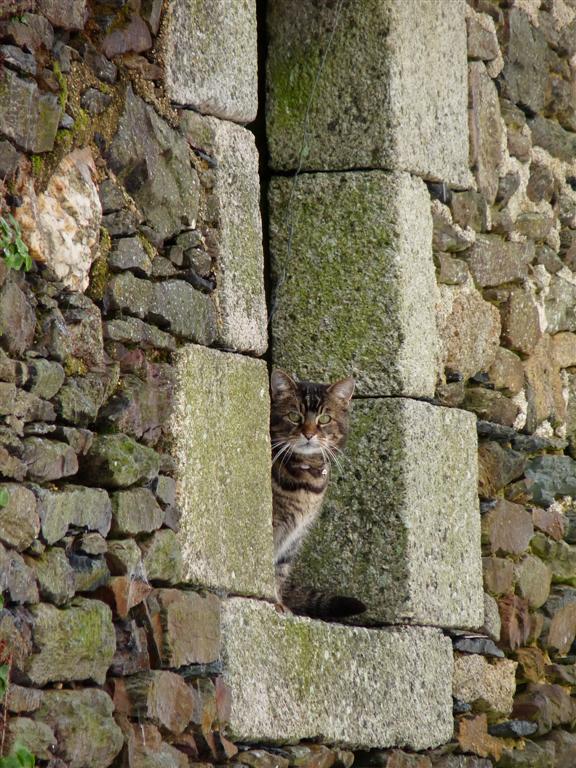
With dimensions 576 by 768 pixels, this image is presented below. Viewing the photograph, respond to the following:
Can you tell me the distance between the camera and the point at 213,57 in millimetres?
4523

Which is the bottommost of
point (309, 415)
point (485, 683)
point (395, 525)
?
point (485, 683)

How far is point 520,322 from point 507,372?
0.23 metres

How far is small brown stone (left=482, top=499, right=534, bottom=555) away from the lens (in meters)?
6.00

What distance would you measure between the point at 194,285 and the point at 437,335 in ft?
5.10

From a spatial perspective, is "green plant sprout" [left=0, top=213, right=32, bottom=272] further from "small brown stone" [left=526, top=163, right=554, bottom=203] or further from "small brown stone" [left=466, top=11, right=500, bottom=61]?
"small brown stone" [left=526, top=163, right=554, bottom=203]

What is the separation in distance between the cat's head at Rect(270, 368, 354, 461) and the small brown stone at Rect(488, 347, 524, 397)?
92 cm

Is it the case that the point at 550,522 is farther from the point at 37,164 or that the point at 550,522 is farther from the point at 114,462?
the point at 37,164

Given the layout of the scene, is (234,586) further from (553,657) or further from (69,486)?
(553,657)

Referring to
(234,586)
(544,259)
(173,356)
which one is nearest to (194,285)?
(173,356)

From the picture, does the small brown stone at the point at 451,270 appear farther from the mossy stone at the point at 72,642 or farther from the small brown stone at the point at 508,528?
the mossy stone at the point at 72,642

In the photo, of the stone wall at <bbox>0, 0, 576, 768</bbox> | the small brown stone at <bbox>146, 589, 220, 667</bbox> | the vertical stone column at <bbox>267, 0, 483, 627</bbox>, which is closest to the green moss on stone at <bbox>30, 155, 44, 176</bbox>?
the stone wall at <bbox>0, 0, 576, 768</bbox>

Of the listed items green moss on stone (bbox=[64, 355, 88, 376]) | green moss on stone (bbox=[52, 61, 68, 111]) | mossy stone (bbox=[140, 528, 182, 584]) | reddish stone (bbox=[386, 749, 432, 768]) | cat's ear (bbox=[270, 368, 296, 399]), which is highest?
green moss on stone (bbox=[52, 61, 68, 111])

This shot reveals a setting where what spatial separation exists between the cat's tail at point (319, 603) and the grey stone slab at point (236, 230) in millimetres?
962

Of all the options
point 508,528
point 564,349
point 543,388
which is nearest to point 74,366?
point 508,528
